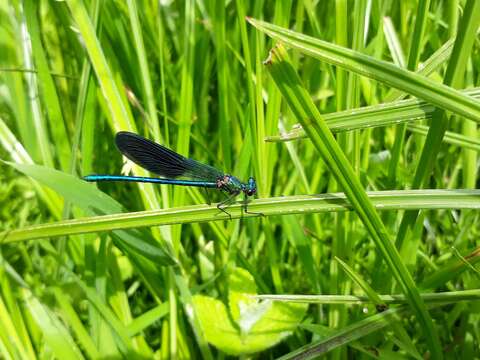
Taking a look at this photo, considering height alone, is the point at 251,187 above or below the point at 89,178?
below

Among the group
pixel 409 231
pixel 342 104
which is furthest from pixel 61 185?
pixel 409 231

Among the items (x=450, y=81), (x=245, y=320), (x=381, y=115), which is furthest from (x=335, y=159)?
(x=245, y=320)

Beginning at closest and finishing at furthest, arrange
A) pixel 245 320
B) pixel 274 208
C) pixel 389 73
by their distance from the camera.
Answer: pixel 389 73 → pixel 274 208 → pixel 245 320

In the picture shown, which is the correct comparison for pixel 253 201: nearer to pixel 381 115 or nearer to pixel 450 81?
pixel 381 115

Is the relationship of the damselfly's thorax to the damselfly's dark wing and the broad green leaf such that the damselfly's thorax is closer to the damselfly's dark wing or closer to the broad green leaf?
the damselfly's dark wing

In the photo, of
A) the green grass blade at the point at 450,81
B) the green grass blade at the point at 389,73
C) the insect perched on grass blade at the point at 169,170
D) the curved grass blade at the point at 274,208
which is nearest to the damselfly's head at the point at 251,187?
the insect perched on grass blade at the point at 169,170

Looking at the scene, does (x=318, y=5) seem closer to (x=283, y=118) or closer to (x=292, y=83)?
(x=283, y=118)

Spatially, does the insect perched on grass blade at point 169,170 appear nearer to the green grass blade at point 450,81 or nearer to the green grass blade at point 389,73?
the green grass blade at point 450,81
